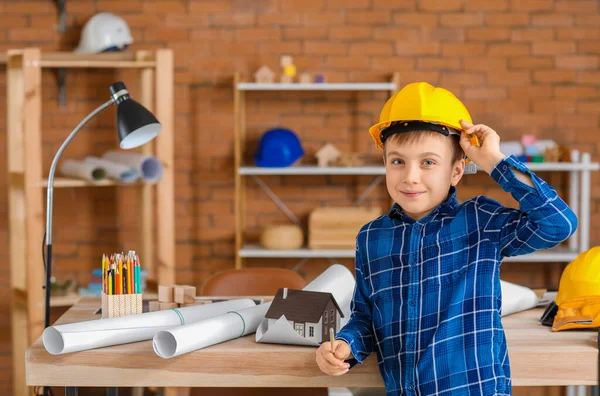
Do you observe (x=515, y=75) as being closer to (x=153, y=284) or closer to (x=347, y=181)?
(x=347, y=181)

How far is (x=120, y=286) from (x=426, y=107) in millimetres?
889

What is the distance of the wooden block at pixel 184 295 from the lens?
196 centimetres

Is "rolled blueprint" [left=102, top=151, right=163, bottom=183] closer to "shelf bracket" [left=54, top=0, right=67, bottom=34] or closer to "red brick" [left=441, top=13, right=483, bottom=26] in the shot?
"shelf bracket" [left=54, top=0, right=67, bottom=34]

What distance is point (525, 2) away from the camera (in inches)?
155

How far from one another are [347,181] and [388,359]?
96.7 inches

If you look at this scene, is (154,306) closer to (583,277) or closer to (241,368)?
(241,368)

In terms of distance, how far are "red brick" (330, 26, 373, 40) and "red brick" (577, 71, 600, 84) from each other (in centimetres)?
117

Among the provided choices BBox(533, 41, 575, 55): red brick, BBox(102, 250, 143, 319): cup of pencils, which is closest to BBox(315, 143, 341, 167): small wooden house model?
BBox(533, 41, 575, 55): red brick

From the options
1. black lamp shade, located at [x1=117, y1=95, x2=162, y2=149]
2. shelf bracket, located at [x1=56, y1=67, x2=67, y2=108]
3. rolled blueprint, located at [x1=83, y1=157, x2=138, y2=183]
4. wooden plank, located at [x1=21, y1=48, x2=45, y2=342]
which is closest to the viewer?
black lamp shade, located at [x1=117, y1=95, x2=162, y2=149]

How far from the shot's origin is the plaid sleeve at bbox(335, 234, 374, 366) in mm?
1567

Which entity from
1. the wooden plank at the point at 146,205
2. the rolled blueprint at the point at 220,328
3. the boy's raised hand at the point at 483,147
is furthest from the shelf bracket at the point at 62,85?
the boy's raised hand at the point at 483,147

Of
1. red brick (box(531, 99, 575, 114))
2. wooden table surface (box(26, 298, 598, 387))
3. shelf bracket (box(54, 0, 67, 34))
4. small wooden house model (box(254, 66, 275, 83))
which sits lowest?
wooden table surface (box(26, 298, 598, 387))

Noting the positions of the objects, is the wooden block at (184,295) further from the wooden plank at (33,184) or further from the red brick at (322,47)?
the red brick at (322,47)

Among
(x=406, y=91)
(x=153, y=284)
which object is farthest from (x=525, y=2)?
(x=406, y=91)
